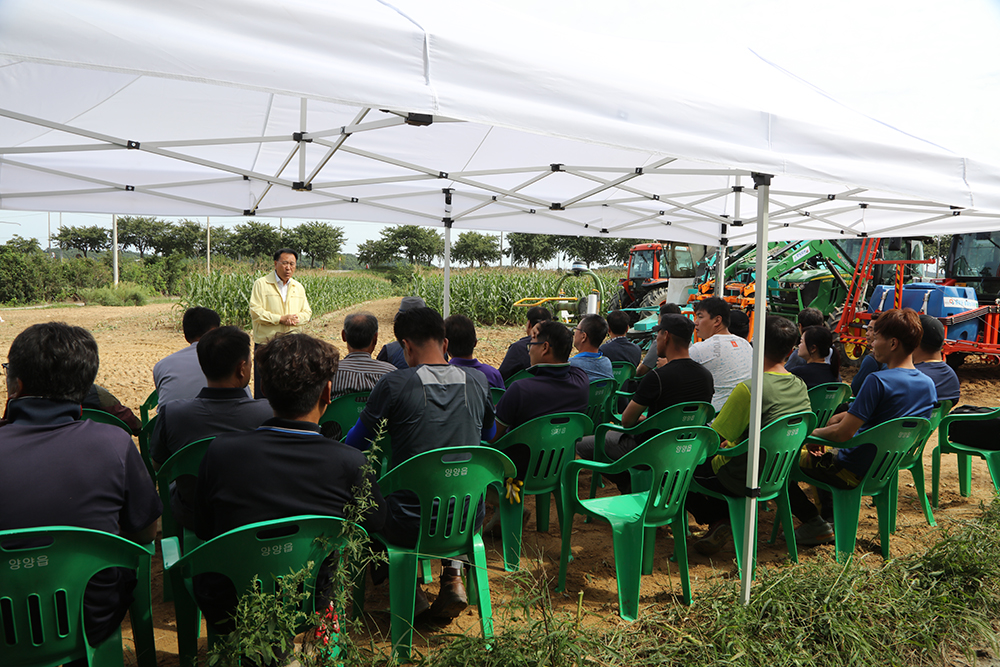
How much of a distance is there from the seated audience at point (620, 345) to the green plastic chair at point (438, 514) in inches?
124

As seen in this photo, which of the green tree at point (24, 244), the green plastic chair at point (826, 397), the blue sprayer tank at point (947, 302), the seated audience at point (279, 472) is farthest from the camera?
the green tree at point (24, 244)

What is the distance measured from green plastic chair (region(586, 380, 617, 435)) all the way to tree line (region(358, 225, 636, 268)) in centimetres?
4178

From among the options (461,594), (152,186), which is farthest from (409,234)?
(461,594)

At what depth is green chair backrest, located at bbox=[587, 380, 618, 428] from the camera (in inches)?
175

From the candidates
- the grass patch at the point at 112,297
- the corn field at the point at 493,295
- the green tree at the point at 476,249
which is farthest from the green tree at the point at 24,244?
the green tree at the point at 476,249

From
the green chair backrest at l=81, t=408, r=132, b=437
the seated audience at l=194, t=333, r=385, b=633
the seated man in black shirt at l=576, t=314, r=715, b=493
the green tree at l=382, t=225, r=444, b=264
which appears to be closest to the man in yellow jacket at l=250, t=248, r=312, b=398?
A: the green chair backrest at l=81, t=408, r=132, b=437

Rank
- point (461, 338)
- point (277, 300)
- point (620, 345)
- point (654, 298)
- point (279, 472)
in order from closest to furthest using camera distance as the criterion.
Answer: point (279, 472)
point (461, 338)
point (620, 345)
point (277, 300)
point (654, 298)

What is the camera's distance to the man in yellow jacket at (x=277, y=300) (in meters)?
5.60

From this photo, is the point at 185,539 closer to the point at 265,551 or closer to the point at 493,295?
the point at 265,551

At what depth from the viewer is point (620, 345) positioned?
5.55m

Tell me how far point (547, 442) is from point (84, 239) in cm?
5631

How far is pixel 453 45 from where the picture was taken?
6.45 ft

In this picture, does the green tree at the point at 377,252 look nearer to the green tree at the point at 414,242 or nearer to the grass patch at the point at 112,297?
the green tree at the point at 414,242

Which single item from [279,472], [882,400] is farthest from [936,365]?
[279,472]
